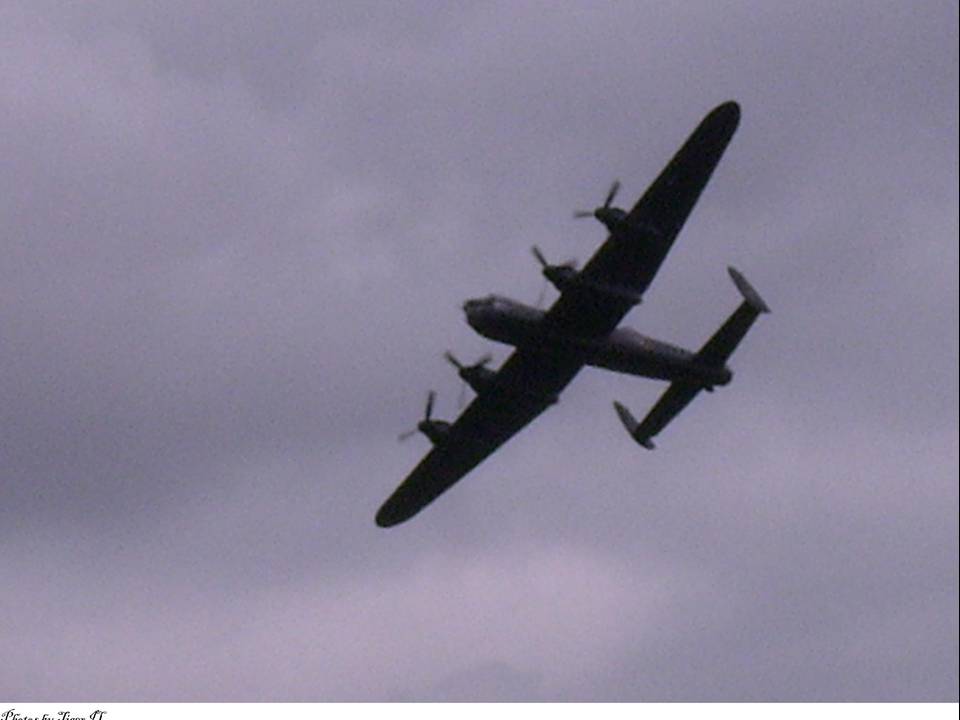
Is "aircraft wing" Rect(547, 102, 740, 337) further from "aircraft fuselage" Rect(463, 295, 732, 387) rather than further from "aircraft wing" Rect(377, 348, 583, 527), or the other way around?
"aircraft wing" Rect(377, 348, 583, 527)

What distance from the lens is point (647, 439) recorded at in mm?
61125

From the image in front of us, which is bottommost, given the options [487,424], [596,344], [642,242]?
[596,344]

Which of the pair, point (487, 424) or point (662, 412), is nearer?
point (662, 412)

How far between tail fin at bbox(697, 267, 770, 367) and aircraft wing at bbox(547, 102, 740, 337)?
449 centimetres

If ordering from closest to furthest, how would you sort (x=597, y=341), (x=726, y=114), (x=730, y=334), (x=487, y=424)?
(x=726, y=114) < (x=597, y=341) < (x=730, y=334) < (x=487, y=424)

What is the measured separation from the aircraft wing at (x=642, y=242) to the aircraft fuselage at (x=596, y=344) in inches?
20.8

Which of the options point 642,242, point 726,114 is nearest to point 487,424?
point 642,242

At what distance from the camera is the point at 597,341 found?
186 feet

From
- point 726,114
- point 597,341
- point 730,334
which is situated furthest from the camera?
point 730,334

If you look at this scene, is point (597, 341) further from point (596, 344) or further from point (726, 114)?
point (726, 114)

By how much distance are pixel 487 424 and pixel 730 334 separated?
10508mm

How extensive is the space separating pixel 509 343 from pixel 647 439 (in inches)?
343
